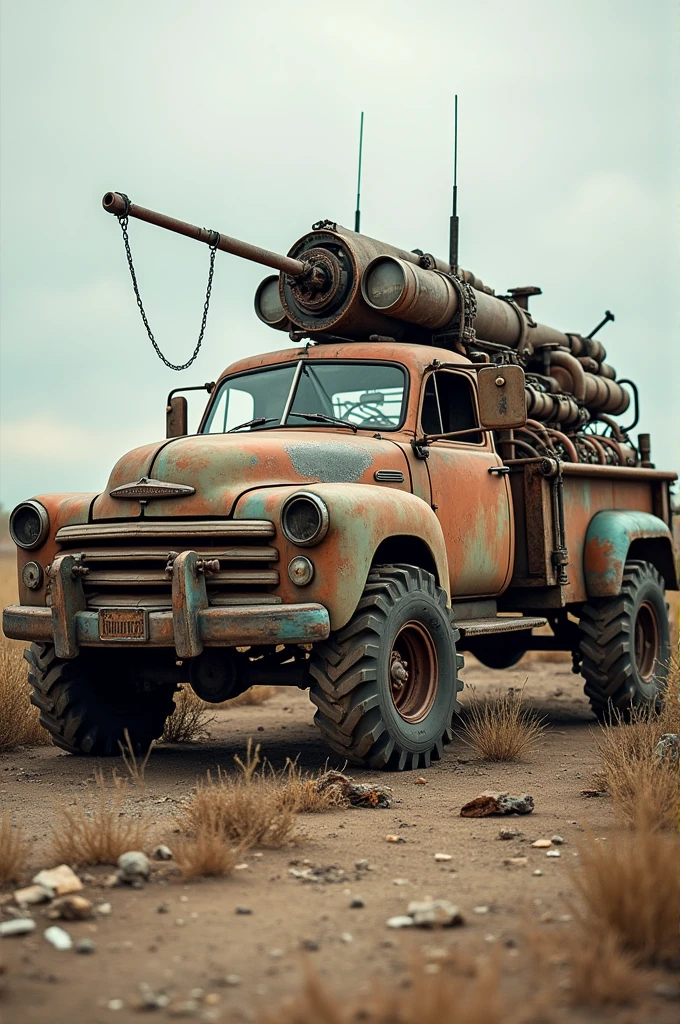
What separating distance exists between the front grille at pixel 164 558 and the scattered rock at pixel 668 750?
217 centimetres

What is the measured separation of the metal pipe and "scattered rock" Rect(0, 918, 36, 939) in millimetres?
4567

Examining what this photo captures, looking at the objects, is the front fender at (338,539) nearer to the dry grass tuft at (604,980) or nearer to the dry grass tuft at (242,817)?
the dry grass tuft at (242,817)

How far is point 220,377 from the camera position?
9.15 m

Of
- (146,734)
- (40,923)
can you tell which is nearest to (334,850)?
(40,923)

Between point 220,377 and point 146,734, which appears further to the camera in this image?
point 220,377

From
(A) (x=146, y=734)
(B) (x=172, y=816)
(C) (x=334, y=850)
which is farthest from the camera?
(A) (x=146, y=734)

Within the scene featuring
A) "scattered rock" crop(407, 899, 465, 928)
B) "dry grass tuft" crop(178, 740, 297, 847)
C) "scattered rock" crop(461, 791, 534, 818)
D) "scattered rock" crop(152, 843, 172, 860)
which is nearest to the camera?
"scattered rock" crop(407, 899, 465, 928)

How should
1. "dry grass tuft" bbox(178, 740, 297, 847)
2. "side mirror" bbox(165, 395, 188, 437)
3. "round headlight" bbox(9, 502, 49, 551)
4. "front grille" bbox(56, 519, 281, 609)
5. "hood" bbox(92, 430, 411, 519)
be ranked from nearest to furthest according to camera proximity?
"dry grass tuft" bbox(178, 740, 297, 847) → "front grille" bbox(56, 519, 281, 609) → "hood" bbox(92, 430, 411, 519) → "round headlight" bbox(9, 502, 49, 551) → "side mirror" bbox(165, 395, 188, 437)

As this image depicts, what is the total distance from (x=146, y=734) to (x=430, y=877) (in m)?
3.94

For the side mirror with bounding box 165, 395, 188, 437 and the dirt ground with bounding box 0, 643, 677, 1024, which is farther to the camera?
the side mirror with bounding box 165, 395, 188, 437

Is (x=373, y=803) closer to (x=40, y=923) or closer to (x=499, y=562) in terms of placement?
(x=40, y=923)

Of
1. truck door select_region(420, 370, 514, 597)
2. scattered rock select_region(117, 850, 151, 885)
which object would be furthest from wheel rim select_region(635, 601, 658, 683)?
scattered rock select_region(117, 850, 151, 885)

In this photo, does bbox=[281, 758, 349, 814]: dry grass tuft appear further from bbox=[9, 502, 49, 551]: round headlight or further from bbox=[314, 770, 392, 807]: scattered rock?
bbox=[9, 502, 49, 551]: round headlight

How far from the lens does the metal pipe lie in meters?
7.27
